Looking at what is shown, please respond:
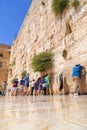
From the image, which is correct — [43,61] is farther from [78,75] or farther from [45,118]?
[45,118]

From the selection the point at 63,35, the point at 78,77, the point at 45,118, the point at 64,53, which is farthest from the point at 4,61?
the point at 45,118

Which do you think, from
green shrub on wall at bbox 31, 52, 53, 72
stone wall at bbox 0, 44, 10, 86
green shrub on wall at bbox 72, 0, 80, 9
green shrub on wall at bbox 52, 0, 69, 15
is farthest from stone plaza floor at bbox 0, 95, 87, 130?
stone wall at bbox 0, 44, 10, 86

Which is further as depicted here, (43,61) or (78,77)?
(43,61)

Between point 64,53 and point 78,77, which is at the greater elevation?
point 64,53

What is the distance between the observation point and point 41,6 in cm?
1108

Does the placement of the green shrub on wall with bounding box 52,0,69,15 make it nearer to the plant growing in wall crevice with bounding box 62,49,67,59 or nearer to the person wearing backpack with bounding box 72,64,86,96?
the plant growing in wall crevice with bounding box 62,49,67,59

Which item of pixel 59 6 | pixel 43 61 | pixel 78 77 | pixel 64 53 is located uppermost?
pixel 59 6

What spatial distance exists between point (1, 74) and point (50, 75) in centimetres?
1664

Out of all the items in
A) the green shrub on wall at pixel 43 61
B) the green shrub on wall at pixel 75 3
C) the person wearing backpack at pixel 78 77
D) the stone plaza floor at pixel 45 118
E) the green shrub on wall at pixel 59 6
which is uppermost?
the green shrub on wall at pixel 59 6

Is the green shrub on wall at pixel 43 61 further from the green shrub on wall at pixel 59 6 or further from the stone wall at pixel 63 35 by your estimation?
the green shrub on wall at pixel 59 6

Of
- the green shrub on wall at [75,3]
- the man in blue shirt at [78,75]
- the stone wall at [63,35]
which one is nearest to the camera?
the man in blue shirt at [78,75]

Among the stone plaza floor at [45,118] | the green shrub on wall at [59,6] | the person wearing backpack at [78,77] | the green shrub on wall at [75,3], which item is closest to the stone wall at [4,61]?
the green shrub on wall at [59,6]

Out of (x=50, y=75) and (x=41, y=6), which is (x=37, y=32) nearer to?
(x=41, y=6)

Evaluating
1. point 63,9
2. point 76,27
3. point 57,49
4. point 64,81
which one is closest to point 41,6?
point 63,9
